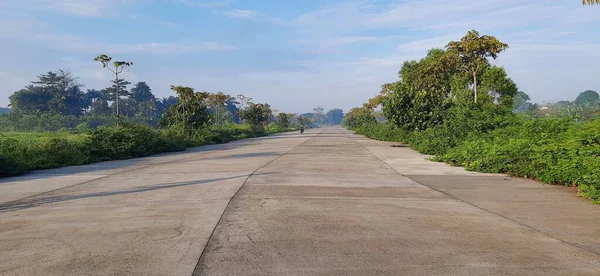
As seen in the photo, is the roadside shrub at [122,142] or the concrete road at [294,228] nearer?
the concrete road at [294,228]

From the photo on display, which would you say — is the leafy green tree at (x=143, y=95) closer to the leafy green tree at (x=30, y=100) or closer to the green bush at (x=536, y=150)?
the leafy green tree at (x=30, y=100)

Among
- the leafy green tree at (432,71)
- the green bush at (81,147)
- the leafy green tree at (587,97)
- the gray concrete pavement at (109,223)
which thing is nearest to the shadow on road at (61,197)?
the gray concrete pavement at (109,223)

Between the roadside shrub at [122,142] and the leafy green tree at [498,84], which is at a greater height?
the leafy green tree at [498,84]

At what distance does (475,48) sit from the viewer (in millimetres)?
22688

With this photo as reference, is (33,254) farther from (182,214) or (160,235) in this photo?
(182,214)

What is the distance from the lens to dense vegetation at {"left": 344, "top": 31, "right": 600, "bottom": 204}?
32.6ft

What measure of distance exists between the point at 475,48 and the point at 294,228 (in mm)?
20704

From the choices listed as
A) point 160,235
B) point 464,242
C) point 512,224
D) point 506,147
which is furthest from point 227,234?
point 506,147

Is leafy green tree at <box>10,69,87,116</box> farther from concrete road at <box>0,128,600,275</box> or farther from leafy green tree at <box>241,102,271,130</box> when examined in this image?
concrete road at <box>0,128,600,275</box>

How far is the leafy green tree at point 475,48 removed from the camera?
2238 centimetres

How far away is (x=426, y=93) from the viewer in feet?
84.7

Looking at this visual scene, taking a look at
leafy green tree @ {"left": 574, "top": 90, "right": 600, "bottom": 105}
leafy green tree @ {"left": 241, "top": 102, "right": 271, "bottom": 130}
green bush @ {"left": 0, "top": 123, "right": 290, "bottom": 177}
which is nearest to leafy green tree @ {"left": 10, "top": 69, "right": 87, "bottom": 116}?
leafy green tree @ {"left": 241, "top": 102, "right": 271, "bottom": 130}

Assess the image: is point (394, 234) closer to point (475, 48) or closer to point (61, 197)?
point (61, 197)

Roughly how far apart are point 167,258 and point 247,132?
46.6 m
